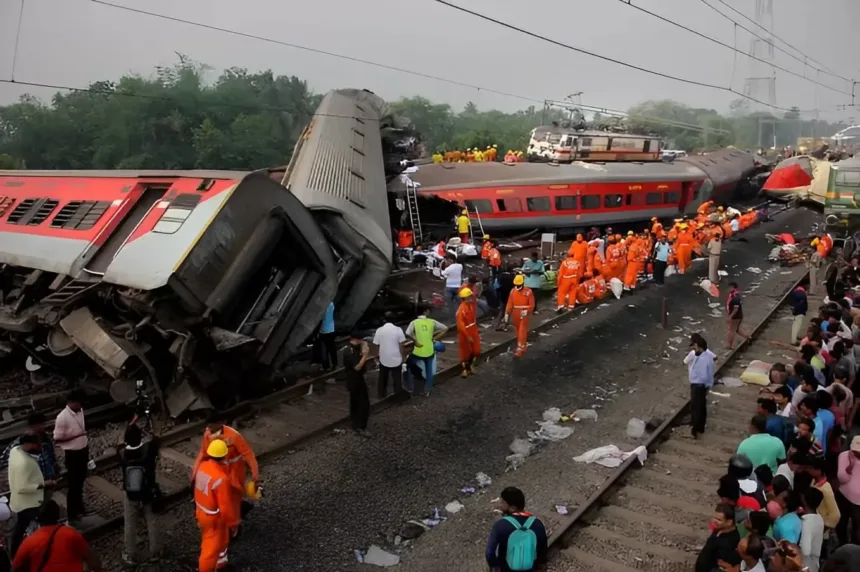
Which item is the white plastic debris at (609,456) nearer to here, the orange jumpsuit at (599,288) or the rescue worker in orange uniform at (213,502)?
the rescue worker in orange uniform at (213,502)

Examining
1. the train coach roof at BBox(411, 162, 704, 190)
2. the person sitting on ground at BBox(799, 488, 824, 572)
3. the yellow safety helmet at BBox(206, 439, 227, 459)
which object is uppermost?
the train coach roof at BBox(411, 162, 704, 190)

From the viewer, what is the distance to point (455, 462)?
7.50m

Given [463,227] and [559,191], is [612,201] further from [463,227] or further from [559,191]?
[463,227]

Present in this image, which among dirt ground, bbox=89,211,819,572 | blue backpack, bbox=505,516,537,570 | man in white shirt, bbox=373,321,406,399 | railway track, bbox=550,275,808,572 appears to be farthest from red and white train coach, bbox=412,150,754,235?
blue backpack, bbox=505,516,537,570

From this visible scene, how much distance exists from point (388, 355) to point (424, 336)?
1.91 ft

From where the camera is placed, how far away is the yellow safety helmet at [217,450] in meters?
5.11

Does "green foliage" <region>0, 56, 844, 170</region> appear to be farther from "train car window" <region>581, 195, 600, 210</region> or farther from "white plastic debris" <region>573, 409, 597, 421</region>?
"white plastic debris" <region>573, 409, 597, 421</region>

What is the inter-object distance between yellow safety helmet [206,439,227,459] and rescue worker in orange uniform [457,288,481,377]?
5.21 m

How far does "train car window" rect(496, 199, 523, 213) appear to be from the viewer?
19672 millimetres

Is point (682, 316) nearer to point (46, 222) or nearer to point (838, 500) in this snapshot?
point (838, 500)

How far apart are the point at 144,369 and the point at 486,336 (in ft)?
21.4

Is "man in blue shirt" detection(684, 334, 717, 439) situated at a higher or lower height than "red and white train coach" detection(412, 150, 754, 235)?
lower

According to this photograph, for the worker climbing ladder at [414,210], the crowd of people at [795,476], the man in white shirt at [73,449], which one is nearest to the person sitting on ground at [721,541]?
the crowd of people at [795,476]

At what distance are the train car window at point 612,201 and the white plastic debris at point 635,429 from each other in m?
14.5
